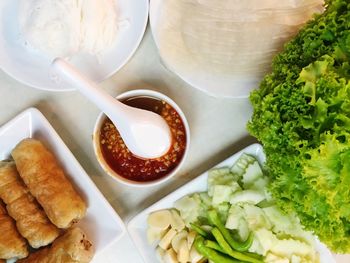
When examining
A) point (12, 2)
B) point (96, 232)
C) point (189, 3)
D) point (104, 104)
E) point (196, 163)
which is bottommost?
point (96, 232)

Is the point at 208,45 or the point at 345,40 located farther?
the point at 208,45

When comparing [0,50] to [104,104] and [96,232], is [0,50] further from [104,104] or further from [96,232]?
[96,232]

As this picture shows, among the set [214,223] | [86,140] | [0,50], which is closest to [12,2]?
[0,50]

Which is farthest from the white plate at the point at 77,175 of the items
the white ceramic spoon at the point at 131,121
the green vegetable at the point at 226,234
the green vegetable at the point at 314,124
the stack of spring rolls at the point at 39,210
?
the green vegetable at the point at 314,124

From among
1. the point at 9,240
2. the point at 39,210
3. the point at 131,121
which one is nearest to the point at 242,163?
the point at 131,121

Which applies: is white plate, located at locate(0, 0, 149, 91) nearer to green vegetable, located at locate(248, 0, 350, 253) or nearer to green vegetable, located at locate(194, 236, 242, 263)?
green vegetable, located at locate(248, 0, 350, 253)

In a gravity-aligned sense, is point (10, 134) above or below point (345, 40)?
below

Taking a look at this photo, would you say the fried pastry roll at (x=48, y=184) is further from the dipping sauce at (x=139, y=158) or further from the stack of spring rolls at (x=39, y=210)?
the dipping sauce at (x=139, y=158)

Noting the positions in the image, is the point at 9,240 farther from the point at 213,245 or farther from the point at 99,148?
the point at 213,245
